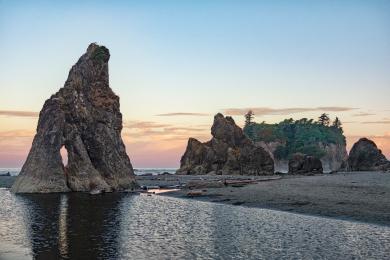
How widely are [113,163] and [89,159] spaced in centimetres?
→ 612

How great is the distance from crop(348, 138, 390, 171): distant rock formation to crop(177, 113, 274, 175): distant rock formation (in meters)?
29.1

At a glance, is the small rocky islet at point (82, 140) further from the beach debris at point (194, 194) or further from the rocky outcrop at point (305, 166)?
the rocky outcrop at point (305, 166)

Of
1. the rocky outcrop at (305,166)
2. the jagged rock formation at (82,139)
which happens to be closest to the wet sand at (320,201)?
the jagged rock formation at (82,139)

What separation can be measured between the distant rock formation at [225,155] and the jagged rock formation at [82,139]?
70018 mm

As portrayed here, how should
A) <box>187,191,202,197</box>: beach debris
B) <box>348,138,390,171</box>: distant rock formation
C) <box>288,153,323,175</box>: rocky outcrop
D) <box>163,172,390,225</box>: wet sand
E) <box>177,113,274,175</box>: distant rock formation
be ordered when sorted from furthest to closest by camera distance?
<box>177,113,274,175</box>: distant rock formation → <box>288,153,323,175</box>: rocky outcrop → <box>348,138,390,171</box>: distant rock formation → <box>187,191,202,197</box>: beach debris → <box>163,172,390,225</box>: wet sand

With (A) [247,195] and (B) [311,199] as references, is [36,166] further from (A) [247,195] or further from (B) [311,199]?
(B) [311,199]

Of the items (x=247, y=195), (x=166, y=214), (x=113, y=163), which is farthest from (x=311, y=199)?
(x=113, y=163)

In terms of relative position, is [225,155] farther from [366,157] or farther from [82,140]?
[82,140]

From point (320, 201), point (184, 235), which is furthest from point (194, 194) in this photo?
point (184, 235)

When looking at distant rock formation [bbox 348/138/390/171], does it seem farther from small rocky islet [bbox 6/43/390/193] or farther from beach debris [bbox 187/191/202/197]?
beach debris [bbox 187/191/202/197]

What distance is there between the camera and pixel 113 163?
297ft

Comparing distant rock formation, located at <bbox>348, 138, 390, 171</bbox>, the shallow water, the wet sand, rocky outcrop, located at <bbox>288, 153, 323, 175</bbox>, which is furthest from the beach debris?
distant rock formation, located at <bbox>348, 138, 390, 171</bbox>

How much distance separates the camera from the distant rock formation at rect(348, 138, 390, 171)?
140 m

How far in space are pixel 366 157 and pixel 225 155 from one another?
53.3 meters
